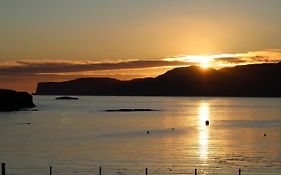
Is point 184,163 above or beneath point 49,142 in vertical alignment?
beneath

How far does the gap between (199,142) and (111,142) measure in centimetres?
1471

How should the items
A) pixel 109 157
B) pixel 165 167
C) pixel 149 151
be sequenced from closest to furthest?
pixel 165 167 < pixel 109 157 < pixel 149 151

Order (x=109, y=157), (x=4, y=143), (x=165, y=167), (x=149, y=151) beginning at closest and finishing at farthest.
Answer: (x=165, y=167) → (x=109, y=157) → (x=149, y=151) → (x=4, y=143)

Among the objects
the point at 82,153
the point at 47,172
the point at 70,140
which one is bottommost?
→ the point at 47,172

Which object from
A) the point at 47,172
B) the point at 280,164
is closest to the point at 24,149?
the point at 47,172

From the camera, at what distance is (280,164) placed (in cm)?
5925

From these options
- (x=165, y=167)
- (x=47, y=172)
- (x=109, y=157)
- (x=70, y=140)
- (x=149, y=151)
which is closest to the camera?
(x=47, y=172)

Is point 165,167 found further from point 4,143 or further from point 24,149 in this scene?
point 4,143

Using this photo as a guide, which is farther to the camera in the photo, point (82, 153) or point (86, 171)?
point (82, 153)

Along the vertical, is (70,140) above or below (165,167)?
above

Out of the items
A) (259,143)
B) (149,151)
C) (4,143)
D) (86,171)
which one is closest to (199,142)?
(259,143)

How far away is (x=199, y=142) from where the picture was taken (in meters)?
87.6

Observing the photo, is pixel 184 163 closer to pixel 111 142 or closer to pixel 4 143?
pixel 111 142

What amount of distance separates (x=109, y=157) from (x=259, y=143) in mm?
31075
